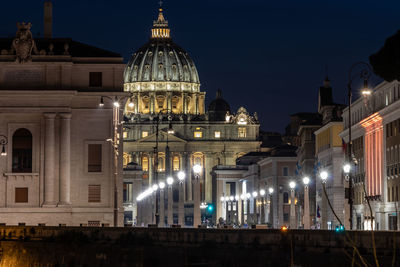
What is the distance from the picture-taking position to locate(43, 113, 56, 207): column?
265 feet

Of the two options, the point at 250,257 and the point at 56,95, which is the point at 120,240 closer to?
the point at 250,257

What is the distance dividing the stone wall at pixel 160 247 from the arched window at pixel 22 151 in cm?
2458

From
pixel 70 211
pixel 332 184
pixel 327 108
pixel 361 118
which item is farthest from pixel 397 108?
pixel 327 108

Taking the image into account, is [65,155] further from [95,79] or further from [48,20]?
[48,20]

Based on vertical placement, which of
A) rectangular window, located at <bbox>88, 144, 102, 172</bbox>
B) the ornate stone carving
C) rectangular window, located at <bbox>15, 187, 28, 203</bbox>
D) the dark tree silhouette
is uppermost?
the ornate stone carving

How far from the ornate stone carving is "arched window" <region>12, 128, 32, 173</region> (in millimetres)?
5062

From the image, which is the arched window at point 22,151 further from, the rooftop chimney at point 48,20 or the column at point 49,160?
the rooftop chimney at point 48,20

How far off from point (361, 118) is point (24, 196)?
25.7 metres

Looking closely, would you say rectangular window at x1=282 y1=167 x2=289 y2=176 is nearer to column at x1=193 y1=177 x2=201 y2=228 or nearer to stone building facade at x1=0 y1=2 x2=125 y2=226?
column at x1=193 y1=177 x2=201 y2=228

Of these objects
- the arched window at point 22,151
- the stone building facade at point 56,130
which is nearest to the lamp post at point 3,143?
Result: the stone building facade at point 56,130

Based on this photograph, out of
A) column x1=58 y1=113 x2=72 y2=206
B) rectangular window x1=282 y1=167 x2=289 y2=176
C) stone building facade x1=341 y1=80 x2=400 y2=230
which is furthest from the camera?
rectangular window x1=282 y1=167 x2=289 y2=176

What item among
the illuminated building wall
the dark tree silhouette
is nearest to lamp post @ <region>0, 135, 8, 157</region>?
the illuminated building wall

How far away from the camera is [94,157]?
8231 centimetres

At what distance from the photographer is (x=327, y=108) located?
123m
